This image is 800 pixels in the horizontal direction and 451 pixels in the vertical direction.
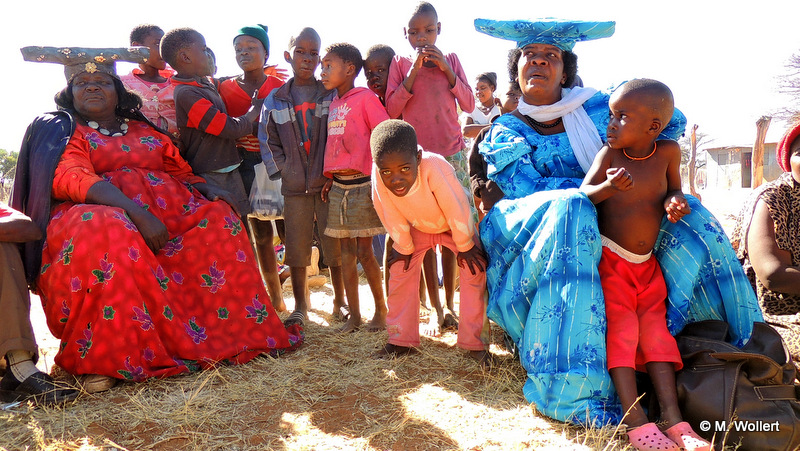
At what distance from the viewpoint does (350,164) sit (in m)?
4.03

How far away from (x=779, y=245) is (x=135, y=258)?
3.61 m

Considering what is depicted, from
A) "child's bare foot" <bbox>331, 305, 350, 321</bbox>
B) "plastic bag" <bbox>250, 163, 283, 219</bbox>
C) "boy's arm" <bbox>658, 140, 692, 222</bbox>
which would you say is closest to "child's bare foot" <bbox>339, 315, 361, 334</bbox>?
"child's bare foot" <bbox>331, 305, 350, 321</bbox>

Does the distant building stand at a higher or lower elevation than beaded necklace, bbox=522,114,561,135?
Answer: lower

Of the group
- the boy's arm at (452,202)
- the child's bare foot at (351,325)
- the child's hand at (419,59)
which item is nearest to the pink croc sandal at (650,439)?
the boy's arm at (452,202)

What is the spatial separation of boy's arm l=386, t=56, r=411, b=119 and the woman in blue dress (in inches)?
39.2

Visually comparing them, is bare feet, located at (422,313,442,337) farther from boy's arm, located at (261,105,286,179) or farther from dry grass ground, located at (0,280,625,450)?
boy's arm, located at (261,105,286,179)

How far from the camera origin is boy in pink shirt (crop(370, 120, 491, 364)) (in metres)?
3.14

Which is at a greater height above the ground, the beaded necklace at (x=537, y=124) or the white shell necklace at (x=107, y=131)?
the white shell necklace at (x=107, y=131)

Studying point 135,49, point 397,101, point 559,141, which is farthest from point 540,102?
point 135,49

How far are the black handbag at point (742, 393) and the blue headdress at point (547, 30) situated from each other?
1930mm

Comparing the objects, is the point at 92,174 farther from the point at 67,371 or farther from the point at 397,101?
the point at 397,101

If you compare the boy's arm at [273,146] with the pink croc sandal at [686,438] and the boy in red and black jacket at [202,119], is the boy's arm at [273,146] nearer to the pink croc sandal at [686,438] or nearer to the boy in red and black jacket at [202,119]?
the boy in red and black jacket at [202,119]

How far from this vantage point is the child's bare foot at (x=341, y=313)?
186 inches

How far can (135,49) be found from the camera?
3738 millimetres
